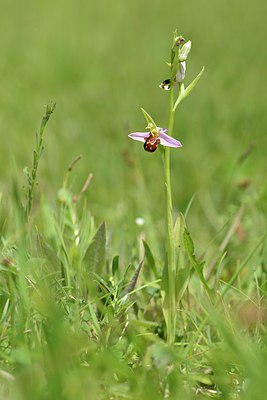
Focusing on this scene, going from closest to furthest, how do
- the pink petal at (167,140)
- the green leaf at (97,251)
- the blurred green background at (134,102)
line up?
the pink petal at (167,140) < the green leaf at (97,251) < the blurred green background at (134,102)

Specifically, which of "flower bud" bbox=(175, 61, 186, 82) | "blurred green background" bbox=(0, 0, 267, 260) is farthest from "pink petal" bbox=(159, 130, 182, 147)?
"blurred green background" bbox=(0, 0, 267, 260)

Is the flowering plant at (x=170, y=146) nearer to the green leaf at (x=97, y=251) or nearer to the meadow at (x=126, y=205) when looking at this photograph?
the meadow at (x=126, y=205)

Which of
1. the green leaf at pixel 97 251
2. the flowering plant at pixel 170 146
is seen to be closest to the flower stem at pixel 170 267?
the flowering plant at pixel 170 146

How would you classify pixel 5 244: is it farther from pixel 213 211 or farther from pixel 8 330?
pixel 213 211

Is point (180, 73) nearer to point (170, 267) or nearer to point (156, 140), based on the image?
point (156, 140)

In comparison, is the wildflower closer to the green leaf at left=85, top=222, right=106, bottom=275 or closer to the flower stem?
the flower stem

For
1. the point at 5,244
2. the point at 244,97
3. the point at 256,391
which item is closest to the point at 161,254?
the point at 5,244

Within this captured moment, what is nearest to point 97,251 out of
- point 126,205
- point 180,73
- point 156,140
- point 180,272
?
point 180,272
